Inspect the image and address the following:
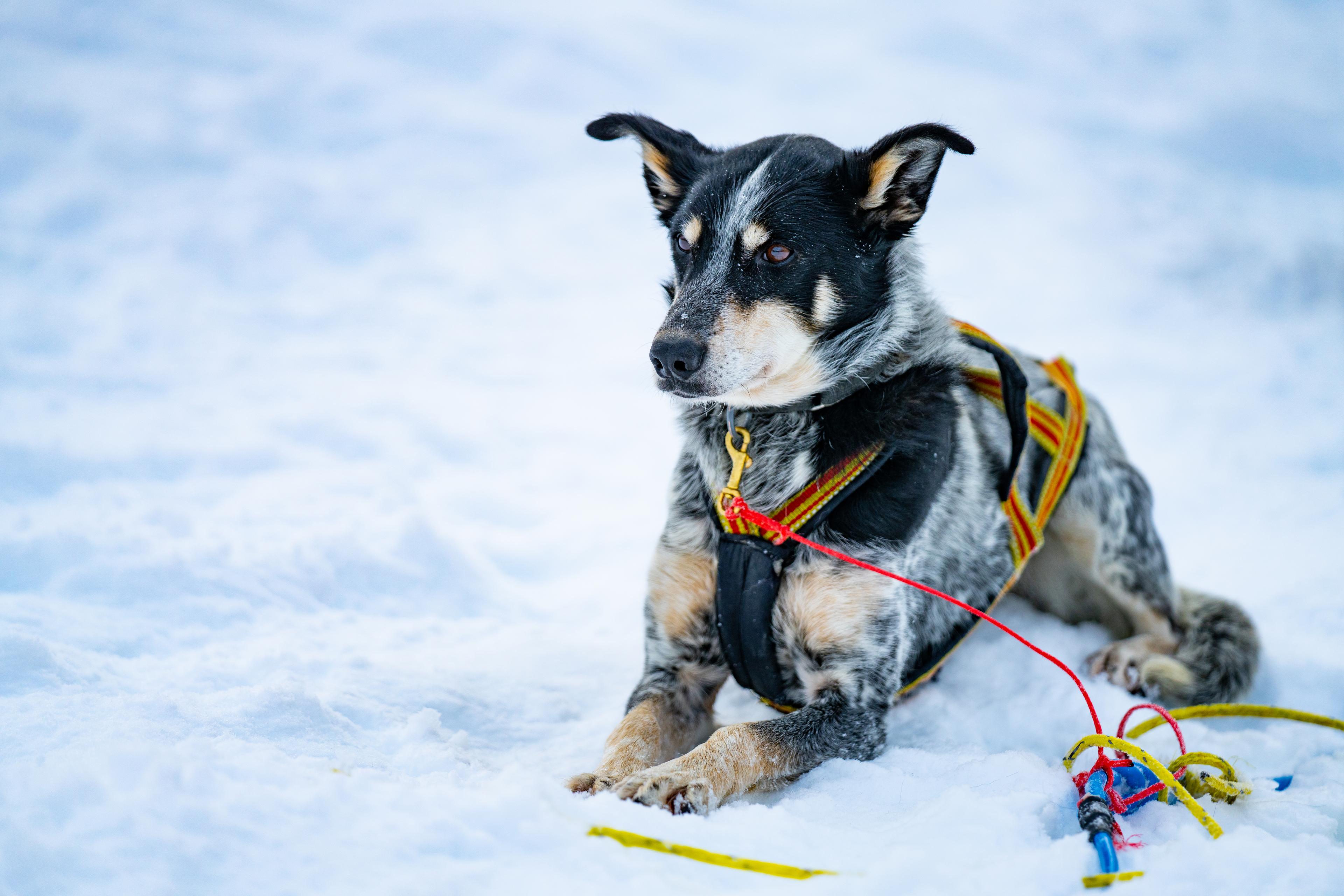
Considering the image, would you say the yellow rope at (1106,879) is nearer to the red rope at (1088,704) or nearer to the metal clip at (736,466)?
the red rope at (1088,704)

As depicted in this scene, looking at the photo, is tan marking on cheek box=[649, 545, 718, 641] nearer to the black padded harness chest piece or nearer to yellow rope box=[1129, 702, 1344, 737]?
the black padded harness chest piece

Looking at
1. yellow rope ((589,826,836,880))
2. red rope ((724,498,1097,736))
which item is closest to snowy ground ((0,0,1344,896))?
yellow rope ((589,826,836,880))

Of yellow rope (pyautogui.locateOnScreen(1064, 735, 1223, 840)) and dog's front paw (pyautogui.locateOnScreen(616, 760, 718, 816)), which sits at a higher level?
yellow rope (pyautogui.locateOnScreen(1064, 735, 1223, 840))

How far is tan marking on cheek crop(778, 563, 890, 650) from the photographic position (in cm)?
249

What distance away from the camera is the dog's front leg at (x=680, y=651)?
264cm

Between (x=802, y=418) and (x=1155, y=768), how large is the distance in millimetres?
1242

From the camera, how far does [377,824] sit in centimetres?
166

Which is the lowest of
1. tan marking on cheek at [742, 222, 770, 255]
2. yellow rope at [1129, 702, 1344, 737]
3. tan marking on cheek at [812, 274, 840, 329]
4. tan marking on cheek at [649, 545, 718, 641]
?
yellow rope at [1129, 702, 1344, 737]

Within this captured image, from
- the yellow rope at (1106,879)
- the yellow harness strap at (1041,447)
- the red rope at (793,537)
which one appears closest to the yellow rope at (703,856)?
the yellow rope at (1106,879)

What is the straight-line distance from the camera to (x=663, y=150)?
9.25ft

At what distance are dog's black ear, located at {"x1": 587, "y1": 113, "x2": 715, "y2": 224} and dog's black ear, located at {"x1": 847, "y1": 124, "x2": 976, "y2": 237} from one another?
1.79 ft

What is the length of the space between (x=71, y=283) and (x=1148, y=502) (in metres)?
6.70

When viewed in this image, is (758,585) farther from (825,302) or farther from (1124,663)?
(1124,663)

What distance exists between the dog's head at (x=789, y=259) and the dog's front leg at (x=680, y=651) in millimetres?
538
